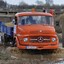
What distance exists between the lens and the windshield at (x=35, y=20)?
2169cm

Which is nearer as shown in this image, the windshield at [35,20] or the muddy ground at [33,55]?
the muddy ground at [33,55]

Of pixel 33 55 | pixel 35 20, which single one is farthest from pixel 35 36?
pixel 35 20

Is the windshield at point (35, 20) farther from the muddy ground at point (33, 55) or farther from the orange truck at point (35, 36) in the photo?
the muddy ground at point (33, 55)

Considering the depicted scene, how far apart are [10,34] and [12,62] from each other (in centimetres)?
938

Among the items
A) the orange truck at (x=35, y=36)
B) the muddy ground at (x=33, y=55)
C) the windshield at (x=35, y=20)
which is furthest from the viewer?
the windshield at (x=35, y=20)

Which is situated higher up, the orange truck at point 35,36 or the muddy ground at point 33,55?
the orange truck at point 35,36

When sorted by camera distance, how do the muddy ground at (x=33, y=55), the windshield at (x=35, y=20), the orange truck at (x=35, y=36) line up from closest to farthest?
the muddy ground at (x=33, y=55) < the orange truck at (x=35, y=36) < the windshield at (x=35, y=20)

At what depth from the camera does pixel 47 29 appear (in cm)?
2078

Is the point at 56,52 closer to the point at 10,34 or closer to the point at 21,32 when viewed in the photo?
the point at 21,32

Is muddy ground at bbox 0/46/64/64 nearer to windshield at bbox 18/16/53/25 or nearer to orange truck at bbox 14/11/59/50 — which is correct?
orange truck at bbox 14/11/59/50

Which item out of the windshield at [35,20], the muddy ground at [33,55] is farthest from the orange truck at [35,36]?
the muddy ground at [33,55]

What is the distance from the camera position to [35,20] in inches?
858

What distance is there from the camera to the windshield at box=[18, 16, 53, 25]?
71.2ft

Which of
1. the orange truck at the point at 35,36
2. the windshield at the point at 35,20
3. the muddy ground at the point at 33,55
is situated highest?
the windshield at the point at 35,20
